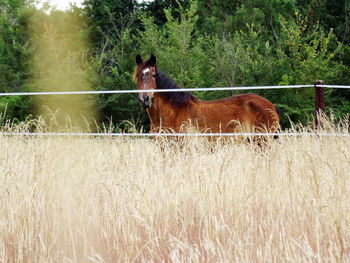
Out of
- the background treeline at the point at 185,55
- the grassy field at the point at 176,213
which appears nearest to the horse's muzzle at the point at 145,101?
the grassy field at the point at 176,213

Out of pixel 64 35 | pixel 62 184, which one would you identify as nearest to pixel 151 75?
pixel 62 184

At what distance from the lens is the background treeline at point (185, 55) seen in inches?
566

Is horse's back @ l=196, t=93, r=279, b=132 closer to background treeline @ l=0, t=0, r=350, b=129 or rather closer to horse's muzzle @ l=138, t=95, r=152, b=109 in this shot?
horse's muzzle @ l=138, t=95, r=152, b=109

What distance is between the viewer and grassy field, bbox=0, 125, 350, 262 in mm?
2521

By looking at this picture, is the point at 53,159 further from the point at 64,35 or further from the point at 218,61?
the point at 64,35

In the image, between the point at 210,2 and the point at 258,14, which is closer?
the point at 258,14

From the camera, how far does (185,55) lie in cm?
1516

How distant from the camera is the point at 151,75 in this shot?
5891mm

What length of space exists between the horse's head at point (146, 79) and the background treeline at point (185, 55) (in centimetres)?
692

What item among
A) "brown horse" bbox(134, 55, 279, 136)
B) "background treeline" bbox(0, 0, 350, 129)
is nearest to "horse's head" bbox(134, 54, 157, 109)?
"brown horse" bbox(134, 55, 279, 136)

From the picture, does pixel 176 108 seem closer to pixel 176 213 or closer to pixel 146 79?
pixel 146 79

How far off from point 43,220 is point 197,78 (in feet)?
38.8

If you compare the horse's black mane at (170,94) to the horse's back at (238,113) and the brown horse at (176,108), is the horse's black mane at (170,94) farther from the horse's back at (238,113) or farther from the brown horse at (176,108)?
the horse's back at (238,113)

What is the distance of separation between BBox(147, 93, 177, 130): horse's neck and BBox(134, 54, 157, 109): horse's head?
17cm
